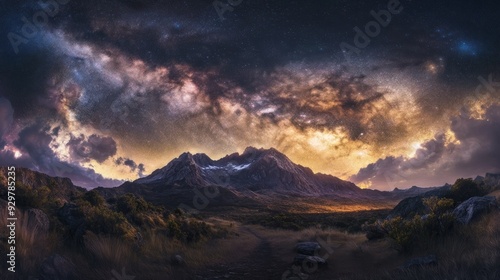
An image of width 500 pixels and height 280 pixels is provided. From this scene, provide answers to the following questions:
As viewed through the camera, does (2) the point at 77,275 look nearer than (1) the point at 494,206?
Yes

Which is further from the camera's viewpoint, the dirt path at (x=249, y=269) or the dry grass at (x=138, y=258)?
the dirt path at (x=249, y=269)

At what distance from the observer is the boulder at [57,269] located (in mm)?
5270

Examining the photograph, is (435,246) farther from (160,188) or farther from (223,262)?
(160,188)

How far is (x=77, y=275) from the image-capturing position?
5945 millimetres

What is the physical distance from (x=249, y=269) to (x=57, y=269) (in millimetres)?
6155

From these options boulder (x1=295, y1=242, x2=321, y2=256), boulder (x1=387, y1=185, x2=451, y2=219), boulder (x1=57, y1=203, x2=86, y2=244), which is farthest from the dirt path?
boulder (x1=387, y1=185, x2=451, y2=219)

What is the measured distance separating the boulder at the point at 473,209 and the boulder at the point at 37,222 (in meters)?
12.2

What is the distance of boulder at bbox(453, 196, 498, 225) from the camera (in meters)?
8.51

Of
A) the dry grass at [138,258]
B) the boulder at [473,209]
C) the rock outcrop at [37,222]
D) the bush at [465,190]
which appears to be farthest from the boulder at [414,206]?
the rock outcrop at [37,222]

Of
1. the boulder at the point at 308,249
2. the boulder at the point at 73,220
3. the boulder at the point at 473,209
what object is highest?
the boulder at the point at 73,220

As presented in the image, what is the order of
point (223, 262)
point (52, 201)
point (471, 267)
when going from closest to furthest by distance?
point (471, 267)
point (52, 201)
point (223, 262)

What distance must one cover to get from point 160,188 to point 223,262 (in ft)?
537

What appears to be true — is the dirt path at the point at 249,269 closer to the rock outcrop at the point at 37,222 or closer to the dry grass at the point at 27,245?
the dry grass at the point at 27,245

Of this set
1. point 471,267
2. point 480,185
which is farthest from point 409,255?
point 480,185
